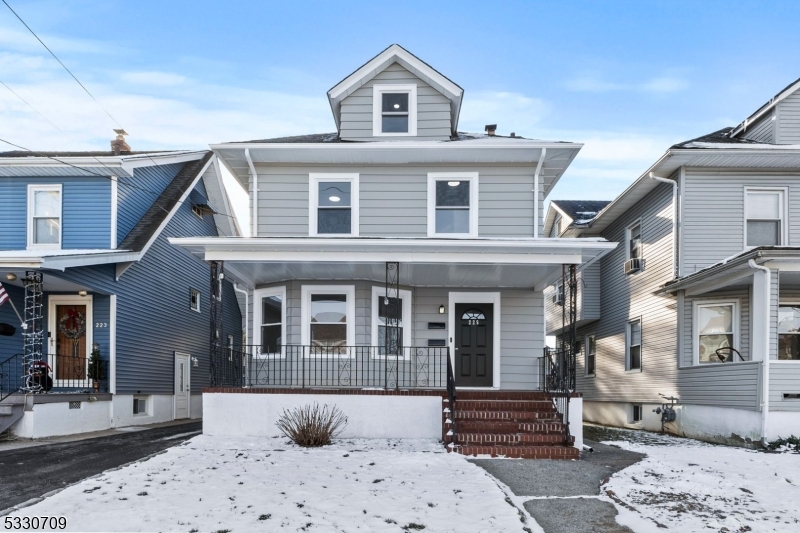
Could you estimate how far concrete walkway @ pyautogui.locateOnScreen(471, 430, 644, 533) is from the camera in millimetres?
5613

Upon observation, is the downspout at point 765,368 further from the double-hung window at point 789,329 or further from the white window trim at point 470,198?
the white window trim at point 470,198

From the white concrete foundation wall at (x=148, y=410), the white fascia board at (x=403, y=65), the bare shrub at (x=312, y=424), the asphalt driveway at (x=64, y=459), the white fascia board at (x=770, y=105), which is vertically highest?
the white fascia board at (x=403, y=65)

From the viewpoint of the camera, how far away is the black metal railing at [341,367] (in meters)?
12.2

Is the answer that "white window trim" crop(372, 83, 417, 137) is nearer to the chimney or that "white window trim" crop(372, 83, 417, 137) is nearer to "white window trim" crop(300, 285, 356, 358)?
"white window trim" crop(300, 285, 356, 358)

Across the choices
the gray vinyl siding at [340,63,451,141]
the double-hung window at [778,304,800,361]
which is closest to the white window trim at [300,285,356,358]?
the gray vinyl siding at [340,63,451,141]

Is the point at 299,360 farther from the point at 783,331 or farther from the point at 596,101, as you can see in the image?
the point at 596,101

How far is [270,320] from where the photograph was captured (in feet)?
42.7

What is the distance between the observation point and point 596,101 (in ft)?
67.2

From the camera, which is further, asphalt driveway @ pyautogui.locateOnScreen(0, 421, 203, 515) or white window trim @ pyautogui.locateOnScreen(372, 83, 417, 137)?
white window trim @ pyautogui.locateOnScreen(372, 83, 417, 137)

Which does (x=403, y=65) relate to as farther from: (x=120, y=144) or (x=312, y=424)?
(x=120, y=144)

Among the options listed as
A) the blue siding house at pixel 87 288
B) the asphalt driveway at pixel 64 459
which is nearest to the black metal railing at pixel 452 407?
the blue siding house at pixel 87 288

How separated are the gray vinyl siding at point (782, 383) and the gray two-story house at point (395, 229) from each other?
3.97m

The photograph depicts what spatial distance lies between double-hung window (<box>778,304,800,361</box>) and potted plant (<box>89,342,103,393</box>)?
560 inches

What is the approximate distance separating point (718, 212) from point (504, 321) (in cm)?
512
